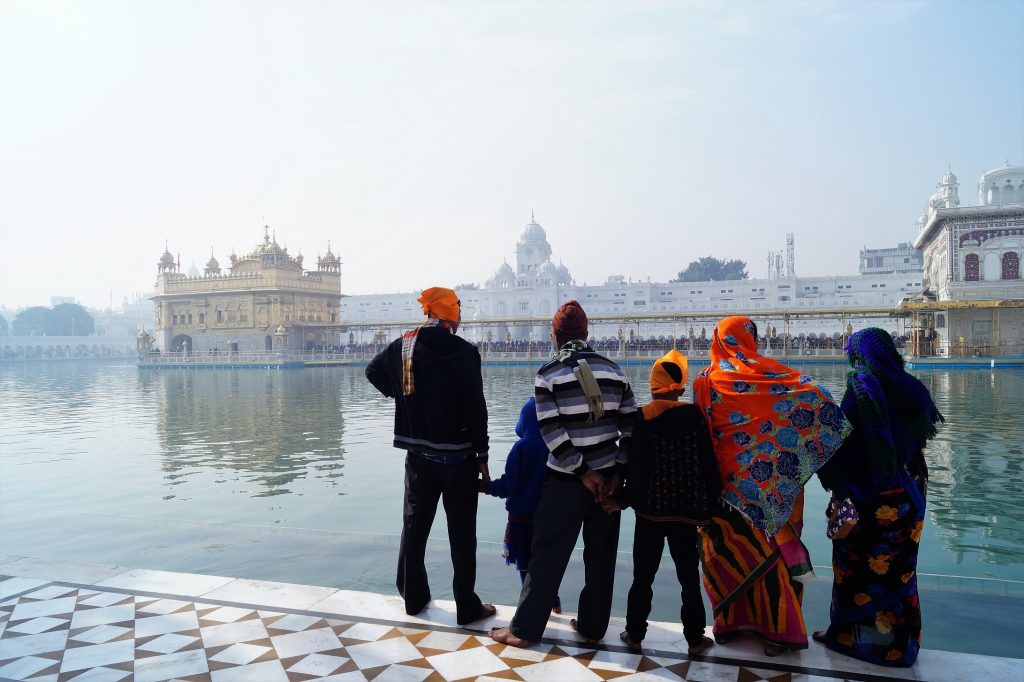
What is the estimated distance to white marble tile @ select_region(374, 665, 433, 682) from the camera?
3010mm

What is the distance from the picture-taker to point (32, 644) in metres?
3.40

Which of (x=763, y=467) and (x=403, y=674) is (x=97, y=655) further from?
(x=763, y=467)

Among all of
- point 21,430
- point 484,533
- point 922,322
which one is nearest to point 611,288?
point 922,322

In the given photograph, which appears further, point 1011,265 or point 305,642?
point 1011,265

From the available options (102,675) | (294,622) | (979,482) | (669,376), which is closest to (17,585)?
(102,675)

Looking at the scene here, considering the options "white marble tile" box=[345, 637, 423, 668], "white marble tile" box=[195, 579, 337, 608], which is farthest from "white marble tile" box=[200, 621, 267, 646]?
"white marble tile" box=[345, 637, 423, 668]

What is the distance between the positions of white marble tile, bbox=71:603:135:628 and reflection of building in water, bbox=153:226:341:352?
42296 mm

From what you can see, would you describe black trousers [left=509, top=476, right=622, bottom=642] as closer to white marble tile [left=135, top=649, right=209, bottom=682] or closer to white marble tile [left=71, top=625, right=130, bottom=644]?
white marble tile [left=135, top=649, right=209, bottom=682]

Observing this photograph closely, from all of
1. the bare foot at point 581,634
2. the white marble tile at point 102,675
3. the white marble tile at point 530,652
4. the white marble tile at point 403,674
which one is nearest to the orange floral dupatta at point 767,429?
the bare foot at point 581,634

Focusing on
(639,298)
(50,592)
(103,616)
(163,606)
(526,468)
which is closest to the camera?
(526,468)

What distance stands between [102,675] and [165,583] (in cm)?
104

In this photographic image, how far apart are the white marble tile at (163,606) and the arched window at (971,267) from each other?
120ft

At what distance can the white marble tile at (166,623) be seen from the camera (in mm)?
3510

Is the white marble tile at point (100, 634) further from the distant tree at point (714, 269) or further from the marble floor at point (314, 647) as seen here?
the distant tree at point (714, 269)
